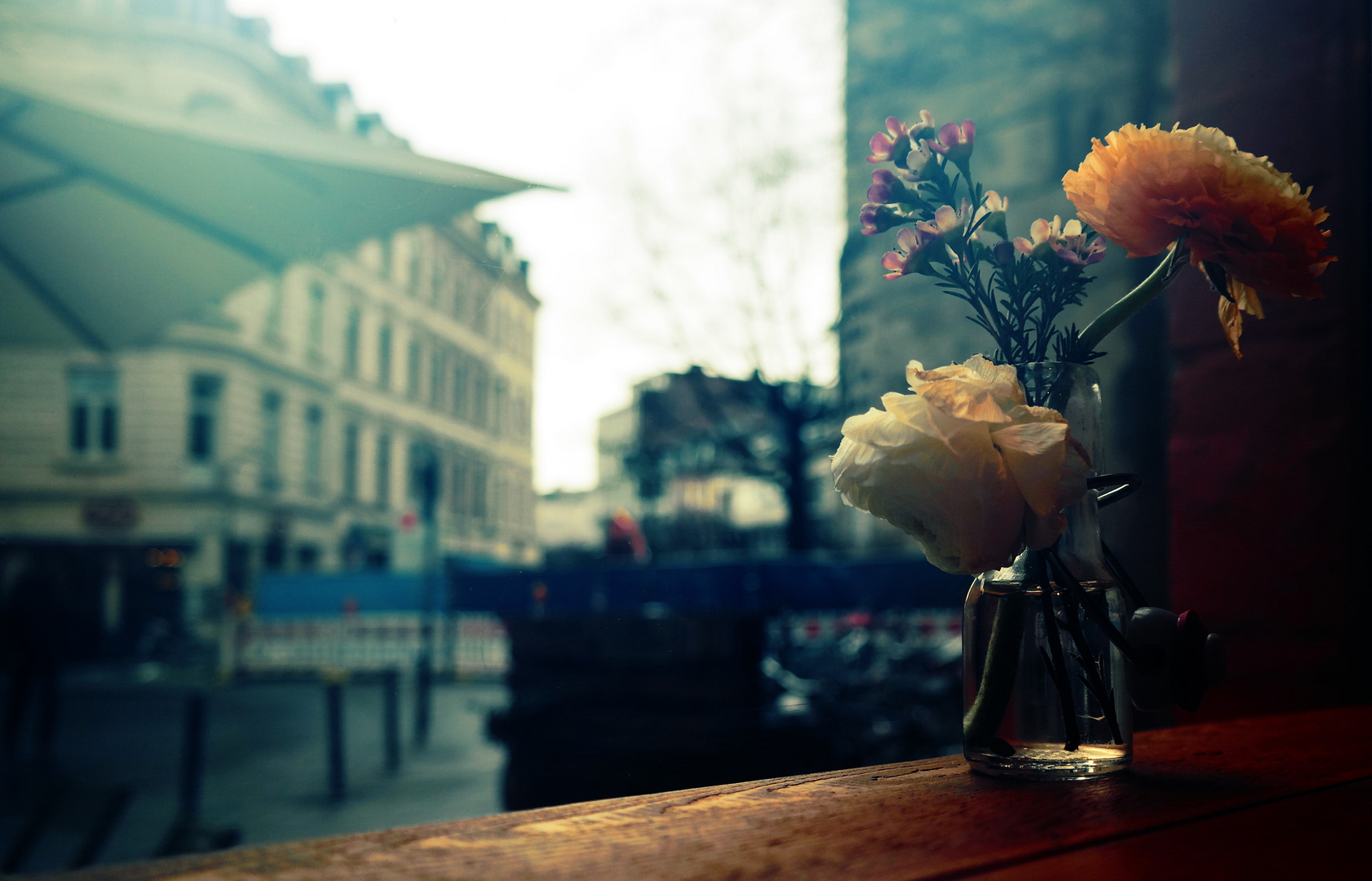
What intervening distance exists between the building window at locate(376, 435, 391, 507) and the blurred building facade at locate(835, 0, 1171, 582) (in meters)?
11.2

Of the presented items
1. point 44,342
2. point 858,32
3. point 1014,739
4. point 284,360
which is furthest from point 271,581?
point 1014,739

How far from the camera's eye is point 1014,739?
66 centimetres

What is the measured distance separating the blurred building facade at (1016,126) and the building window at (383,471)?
442 inches

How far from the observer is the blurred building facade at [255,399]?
160 cm

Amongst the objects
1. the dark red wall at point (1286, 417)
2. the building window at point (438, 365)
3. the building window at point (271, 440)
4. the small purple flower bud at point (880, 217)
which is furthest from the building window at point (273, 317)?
the small purple flower bud at point (880, 217)

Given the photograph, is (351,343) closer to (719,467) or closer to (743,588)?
(719,467)

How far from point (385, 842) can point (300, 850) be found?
1.5 inches

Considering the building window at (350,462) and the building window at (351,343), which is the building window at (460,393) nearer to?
the building window at (351,343)

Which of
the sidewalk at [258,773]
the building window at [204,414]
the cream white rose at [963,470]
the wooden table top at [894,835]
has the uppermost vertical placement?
the building window at [204,414]

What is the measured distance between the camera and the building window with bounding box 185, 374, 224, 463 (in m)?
11.8

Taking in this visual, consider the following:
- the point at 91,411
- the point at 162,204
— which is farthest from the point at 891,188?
the point at 91,411

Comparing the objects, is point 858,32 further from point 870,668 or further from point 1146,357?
point 870,668

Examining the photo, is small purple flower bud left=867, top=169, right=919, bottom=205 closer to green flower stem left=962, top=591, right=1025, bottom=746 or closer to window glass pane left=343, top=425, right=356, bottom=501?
green flower stem left=962, top=591, right=1025, bottom=746

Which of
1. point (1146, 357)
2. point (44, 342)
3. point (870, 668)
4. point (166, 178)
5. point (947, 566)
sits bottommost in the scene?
point (870, 668)
